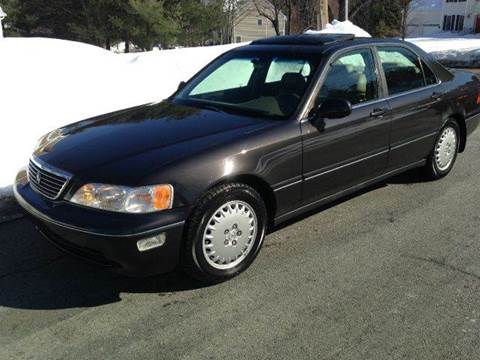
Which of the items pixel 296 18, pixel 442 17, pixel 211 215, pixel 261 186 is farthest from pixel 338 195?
pixel 442 17

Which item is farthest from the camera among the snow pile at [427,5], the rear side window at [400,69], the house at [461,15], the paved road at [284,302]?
the snow pile at [427,5]

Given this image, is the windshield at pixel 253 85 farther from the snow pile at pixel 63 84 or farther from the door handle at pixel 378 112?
the snow pile at pixel 63 84

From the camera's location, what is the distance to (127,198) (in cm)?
315

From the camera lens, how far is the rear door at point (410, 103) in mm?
4766

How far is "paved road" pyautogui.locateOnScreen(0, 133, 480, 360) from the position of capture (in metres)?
2.93

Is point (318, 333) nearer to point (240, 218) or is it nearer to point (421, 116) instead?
point (240, 218)

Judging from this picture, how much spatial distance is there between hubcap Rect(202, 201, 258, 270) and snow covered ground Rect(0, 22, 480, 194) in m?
2.77

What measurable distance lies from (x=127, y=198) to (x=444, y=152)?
373 cm

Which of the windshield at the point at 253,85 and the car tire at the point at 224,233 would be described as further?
the windshield at the point at 253,85

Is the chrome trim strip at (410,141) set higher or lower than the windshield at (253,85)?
lower

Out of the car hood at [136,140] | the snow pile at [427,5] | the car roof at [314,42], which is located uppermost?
the car roof at [314,42]

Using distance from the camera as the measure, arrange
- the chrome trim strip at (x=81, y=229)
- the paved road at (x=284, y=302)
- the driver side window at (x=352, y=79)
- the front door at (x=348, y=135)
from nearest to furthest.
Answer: the paved road at (x=284, y=302) → the chrome trim strip at (x=81, y=229) → the front door at (x=348, y=135) → the driver side window at (x=352, y=79)

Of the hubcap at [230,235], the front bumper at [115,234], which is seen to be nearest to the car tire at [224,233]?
the hubcap at [230,235]

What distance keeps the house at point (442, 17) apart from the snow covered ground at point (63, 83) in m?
54.3
